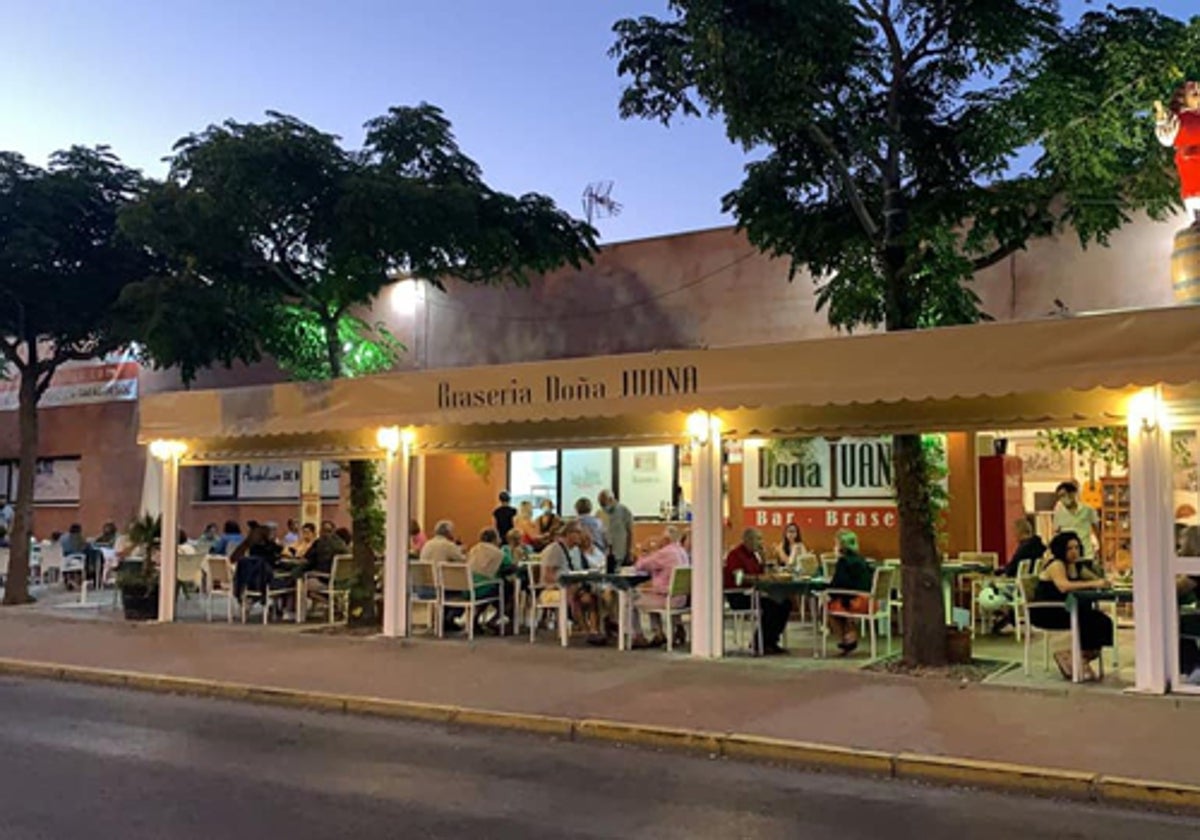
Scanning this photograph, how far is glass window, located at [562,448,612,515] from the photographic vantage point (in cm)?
2041

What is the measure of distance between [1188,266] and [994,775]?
5.34 meters

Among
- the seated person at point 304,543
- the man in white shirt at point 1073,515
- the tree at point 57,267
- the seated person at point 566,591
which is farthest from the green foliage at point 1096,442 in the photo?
the tree at point 57,267

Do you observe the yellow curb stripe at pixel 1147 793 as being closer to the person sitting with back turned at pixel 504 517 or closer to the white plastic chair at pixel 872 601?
the white plastic chair at pixel 872 601

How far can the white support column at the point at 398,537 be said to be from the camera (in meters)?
13.9

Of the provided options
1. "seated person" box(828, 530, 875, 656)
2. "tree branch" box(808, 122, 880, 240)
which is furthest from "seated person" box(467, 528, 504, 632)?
"tree branch" box(808, 122, 880, 240)

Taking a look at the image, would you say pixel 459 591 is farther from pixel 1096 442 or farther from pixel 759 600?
pixel 1096 442

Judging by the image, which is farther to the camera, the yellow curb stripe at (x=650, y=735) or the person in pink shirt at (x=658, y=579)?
the person in pink shirt at (x=658, y=579)

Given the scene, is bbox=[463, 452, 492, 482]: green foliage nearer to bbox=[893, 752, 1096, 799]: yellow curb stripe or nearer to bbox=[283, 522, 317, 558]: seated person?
bbox=[283, 522, 317, 558]: seated person

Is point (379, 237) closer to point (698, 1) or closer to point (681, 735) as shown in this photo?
point (698, 1)

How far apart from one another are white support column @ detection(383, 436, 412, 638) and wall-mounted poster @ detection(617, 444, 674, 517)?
644 centimetres

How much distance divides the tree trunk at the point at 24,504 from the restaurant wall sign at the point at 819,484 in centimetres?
1192

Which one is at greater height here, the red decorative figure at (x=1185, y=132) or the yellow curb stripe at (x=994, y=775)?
the red decorative figure at (x=1185, y=132)

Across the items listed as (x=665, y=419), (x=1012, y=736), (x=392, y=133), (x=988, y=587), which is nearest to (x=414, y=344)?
(x=392, y=133)

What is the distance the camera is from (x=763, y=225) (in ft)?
40.0
